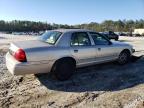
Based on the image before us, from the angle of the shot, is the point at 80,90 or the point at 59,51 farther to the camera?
the point at 59,51

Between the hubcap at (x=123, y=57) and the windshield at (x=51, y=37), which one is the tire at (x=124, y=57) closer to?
the hubcap at (x=123, y=57)

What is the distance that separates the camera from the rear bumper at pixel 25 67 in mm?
6141

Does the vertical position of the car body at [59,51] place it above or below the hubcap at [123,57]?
above

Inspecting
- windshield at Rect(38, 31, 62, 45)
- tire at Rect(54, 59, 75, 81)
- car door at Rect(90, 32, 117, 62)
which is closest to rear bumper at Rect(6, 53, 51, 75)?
tire at Rect(54, 59, 75, 81)

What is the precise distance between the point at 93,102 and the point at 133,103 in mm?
902

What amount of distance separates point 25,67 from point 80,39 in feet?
6.93

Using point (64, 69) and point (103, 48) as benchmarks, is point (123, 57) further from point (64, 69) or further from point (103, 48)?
point (64, 69)

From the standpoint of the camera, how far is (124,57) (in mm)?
9023

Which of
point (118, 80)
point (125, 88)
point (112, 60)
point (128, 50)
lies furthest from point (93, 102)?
point (128, 50)

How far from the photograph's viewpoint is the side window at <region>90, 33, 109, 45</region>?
7.83 metres

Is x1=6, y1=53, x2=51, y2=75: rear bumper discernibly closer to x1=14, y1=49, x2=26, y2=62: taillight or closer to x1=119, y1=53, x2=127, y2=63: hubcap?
x1=14, y1=49, x2=26, y2=62: taillight

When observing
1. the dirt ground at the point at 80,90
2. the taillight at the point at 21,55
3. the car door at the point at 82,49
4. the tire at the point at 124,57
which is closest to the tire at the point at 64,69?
the dirt ground at the point at 80,90

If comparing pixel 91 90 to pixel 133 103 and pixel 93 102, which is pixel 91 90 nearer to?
pixel 93 102

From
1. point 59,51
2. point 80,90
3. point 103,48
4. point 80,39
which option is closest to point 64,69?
point 59,51
